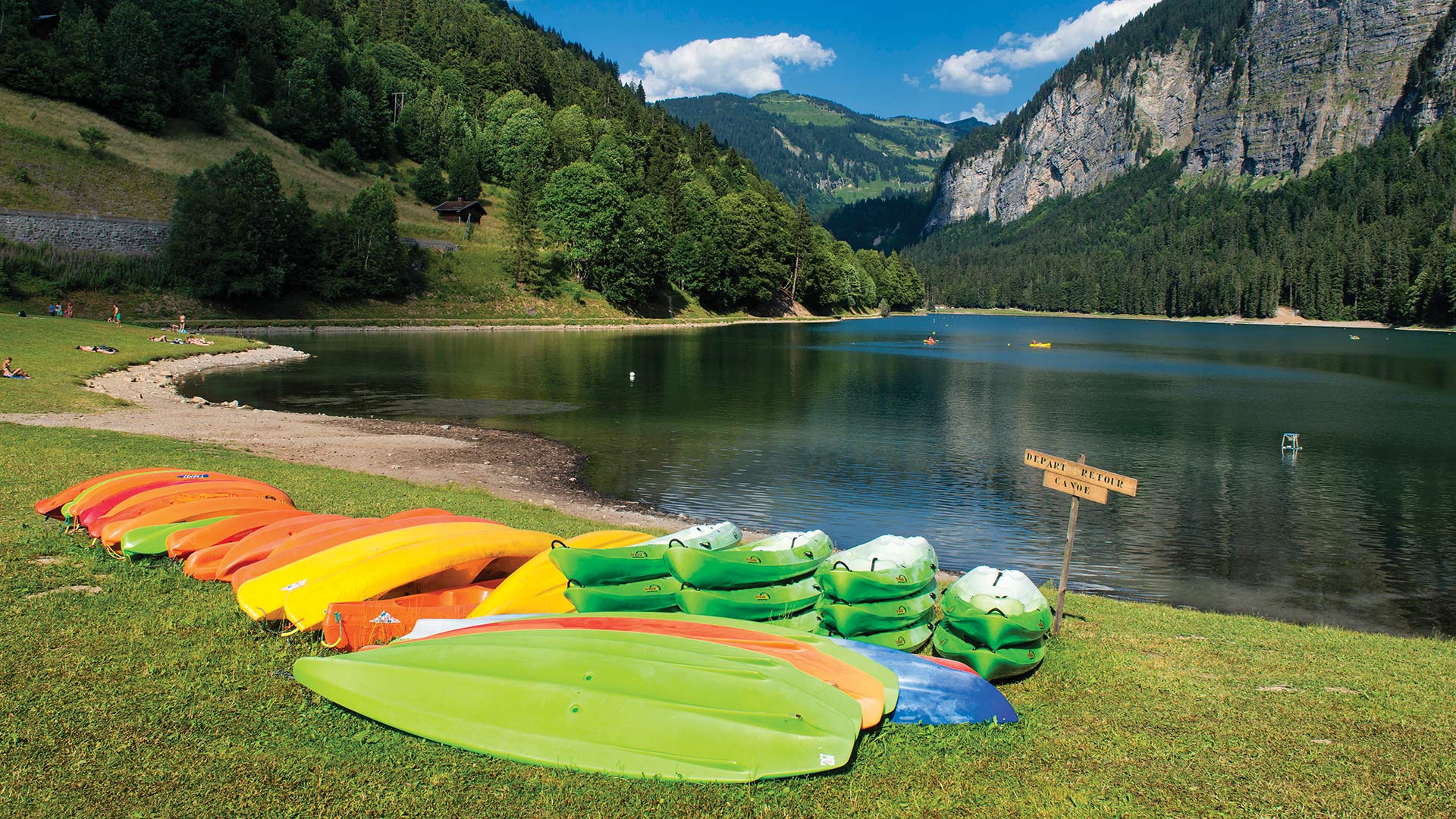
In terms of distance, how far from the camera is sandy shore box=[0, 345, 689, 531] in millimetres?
19747

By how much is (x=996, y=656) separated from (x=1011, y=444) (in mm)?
23860

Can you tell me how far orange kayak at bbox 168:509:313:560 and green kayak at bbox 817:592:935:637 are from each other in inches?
273

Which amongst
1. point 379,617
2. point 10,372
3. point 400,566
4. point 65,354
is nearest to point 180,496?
point 400,566

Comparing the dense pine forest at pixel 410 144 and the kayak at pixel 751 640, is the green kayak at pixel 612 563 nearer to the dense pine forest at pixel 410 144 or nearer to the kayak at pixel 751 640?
the kayak at pixel 751 640

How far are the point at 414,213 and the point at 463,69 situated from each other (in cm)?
5363

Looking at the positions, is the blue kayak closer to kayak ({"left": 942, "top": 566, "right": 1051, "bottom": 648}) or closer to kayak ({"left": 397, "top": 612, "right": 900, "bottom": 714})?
kayak ({"left": 397, "top": 612, "right": 900, "bottom": 714})

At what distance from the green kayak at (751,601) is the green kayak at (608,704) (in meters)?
2.23

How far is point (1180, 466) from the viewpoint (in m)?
26.8

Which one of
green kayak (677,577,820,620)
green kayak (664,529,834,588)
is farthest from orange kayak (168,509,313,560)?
green kayak (677,577,820,620)

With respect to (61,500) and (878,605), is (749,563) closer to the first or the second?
(878,605)

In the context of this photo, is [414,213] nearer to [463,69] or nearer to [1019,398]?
[463,69]

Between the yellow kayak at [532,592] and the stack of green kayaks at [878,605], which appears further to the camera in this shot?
the stack of green kayaks at [878,605]

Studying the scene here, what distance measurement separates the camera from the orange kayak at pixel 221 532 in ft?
31.6

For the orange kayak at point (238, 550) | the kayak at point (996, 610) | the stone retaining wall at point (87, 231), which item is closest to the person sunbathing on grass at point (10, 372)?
the orange kayak at point (238, 550)
